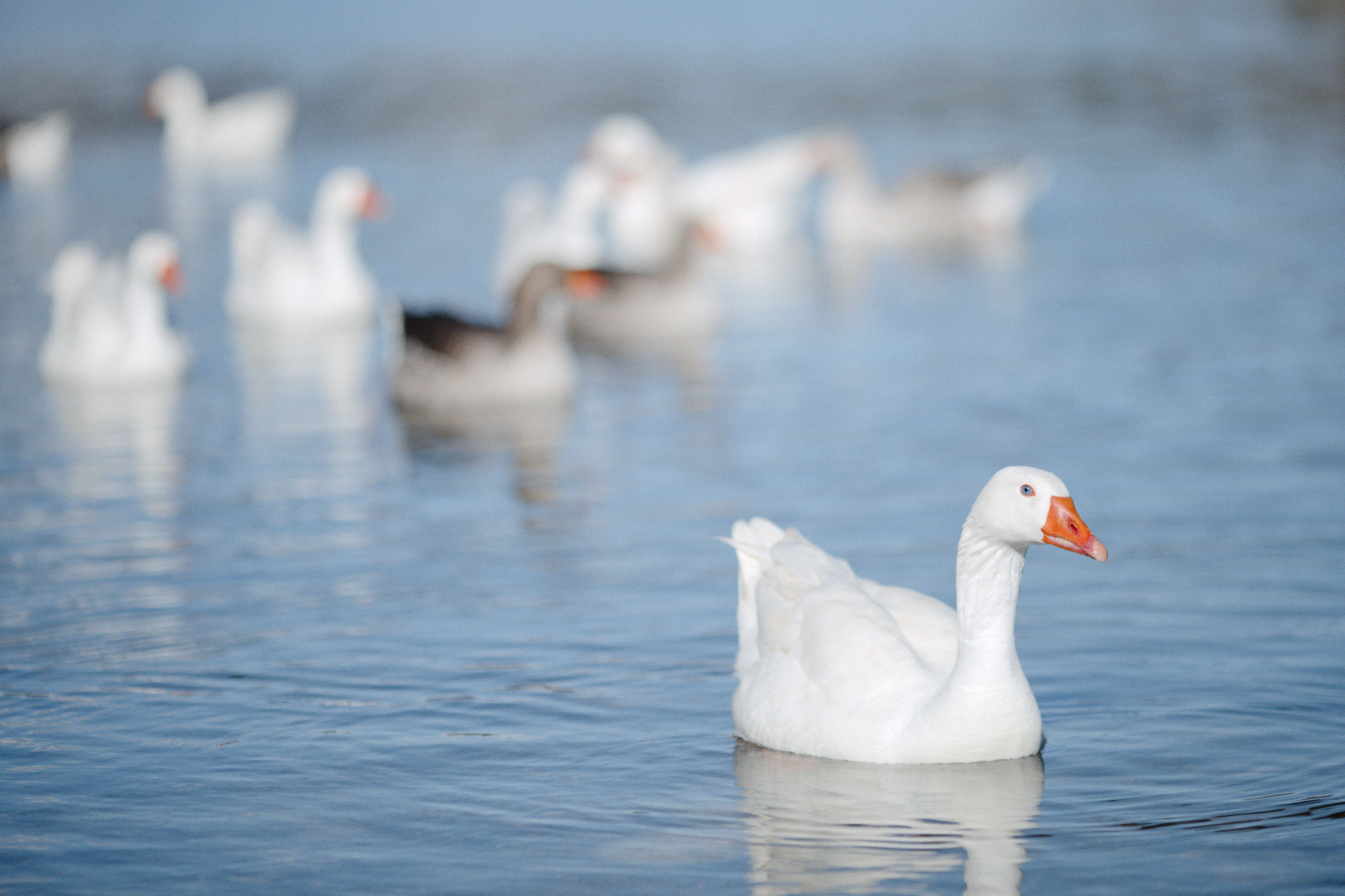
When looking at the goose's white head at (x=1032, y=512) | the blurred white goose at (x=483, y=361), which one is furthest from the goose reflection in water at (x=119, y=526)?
the goose's white head at (x=1032, y=512)

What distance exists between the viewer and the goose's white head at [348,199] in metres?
20.2

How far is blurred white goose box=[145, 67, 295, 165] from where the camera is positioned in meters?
35.0

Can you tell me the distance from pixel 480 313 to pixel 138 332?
3789 mm

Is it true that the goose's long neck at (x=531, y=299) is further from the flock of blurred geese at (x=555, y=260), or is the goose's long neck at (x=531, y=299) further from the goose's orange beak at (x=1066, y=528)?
the goose's orange beak at (x=1066, y=528)

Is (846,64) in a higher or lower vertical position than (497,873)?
higher

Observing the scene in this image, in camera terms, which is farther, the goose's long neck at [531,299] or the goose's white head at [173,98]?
the goose's white head at [173,98]

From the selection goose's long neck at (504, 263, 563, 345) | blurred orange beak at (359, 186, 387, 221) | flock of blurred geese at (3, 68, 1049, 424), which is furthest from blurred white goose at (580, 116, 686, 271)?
goose's long neck at (504, 263, 563, 345)

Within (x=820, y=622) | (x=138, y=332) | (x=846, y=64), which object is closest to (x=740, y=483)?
(x=820, y=622)

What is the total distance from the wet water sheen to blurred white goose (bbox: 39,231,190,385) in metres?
0.30

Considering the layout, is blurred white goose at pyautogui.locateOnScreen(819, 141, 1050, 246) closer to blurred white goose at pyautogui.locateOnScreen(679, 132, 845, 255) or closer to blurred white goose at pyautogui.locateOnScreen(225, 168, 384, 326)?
blurred white goose at pyautogui.locateOnScreen(679, 132, 845, 255)

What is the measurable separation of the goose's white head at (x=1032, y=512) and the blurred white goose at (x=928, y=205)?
17908mm

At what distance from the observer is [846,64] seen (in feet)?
148

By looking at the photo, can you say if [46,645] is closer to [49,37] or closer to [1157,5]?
[1157,5]

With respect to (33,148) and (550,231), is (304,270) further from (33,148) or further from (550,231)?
(33,148)
